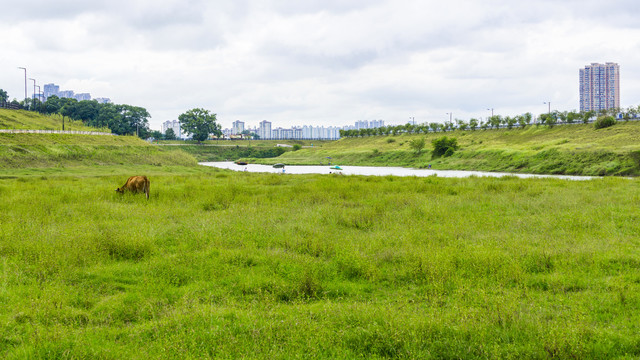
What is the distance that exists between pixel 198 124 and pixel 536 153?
12559 centimetres

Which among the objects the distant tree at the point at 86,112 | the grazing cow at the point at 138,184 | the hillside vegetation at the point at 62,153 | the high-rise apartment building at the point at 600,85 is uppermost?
the high-rise apartment building at the point at 600,85

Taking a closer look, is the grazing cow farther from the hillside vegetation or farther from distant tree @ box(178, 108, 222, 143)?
distant tree @ box(178, 108, 222, 143)

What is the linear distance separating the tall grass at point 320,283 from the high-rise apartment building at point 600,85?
714 ft

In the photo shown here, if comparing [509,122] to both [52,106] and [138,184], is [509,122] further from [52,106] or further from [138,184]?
[52,106]

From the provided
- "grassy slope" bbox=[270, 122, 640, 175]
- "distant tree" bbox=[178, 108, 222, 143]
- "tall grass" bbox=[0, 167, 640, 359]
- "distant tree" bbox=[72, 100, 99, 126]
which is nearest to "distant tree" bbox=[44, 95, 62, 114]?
"distant tree" bbox=[72, 100, 99, 126]

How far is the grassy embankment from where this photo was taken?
5.34 meters

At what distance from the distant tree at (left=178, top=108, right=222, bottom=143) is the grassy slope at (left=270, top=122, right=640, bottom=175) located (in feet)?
168

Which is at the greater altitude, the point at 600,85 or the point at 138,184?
the point at 600,85

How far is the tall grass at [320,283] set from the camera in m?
5.34

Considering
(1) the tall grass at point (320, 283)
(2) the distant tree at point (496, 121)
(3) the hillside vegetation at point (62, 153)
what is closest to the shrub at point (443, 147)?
(2) the distant tree at point (496, 121)

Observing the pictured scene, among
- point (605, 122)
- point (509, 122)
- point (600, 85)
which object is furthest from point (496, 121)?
point (600, 85)

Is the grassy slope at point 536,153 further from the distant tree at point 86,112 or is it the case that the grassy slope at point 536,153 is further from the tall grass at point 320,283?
the distant tree at point 86,112

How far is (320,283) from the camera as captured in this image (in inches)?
303

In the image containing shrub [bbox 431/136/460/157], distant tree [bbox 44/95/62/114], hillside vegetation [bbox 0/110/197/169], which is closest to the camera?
hillside vegetation [bbox 0/110/197/169]
